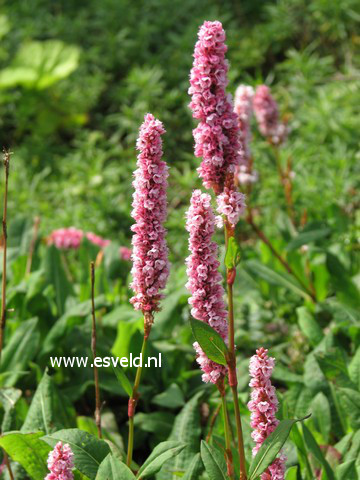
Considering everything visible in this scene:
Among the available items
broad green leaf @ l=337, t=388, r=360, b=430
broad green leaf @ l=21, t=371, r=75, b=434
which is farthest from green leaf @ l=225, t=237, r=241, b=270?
broad green leaf @ l=21, t=371, r=75, b=434

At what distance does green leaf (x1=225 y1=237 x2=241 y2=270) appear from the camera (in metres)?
1.71

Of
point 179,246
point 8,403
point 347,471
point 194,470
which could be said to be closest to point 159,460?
point 194,470

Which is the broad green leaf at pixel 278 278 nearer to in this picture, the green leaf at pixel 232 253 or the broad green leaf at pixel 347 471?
the broad green leaf at pixel 347 471

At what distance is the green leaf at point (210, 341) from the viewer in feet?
5.52

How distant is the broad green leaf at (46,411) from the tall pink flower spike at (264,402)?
101 centimetres

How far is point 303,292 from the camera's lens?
3662 millimetres

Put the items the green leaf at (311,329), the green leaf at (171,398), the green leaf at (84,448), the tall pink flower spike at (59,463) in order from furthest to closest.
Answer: the green leaf at (311,329), the green leaf at (171,398), the green leaf at (84,448), the tall pink flower spike at (59,463)

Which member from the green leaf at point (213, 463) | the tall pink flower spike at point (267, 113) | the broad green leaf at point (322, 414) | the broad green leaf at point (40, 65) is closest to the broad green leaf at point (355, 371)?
the broad green leaf at point (322, 414)

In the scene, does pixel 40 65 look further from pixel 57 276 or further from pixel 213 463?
pixel 213 463

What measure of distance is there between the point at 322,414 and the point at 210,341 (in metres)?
1.18

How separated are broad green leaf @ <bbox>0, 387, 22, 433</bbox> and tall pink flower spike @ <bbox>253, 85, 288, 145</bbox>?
78.6 inches

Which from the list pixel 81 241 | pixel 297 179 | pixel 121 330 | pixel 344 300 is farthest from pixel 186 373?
pixel 297 179

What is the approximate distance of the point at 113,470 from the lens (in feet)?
6.04

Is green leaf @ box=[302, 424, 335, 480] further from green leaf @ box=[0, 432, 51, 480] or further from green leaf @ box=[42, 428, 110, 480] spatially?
green leaf @ box=[0, 432, 51, 480]
